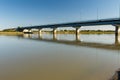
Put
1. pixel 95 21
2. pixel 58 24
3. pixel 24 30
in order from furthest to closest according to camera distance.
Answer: pixel 24 30, pixel 58 24, pixel 95 21

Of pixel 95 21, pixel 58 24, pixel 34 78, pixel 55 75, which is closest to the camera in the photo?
pixel 34 78

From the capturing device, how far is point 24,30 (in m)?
161

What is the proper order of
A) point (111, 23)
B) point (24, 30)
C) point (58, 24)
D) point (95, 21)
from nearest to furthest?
1. point (111, 23)
2. point (95, 21)
3. point (58, 24)
4. point (24, 30)

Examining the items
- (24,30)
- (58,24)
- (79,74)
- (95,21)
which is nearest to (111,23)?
(95,21)

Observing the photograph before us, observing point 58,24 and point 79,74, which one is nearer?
point 79,74

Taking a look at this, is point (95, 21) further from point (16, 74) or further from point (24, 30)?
point (24, 30)

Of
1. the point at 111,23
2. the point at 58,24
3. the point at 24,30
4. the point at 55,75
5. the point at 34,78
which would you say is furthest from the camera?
the point at 24,30

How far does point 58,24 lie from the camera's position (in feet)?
353

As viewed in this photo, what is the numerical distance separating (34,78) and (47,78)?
0.81 meters

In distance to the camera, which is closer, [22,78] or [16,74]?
[22,78]

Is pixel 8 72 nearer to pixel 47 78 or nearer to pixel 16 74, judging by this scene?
pixel 16 74

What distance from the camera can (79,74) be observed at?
13.3 meters

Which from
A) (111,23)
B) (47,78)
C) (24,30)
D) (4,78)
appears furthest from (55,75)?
(24,30)

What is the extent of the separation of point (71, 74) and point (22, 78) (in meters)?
3.31
